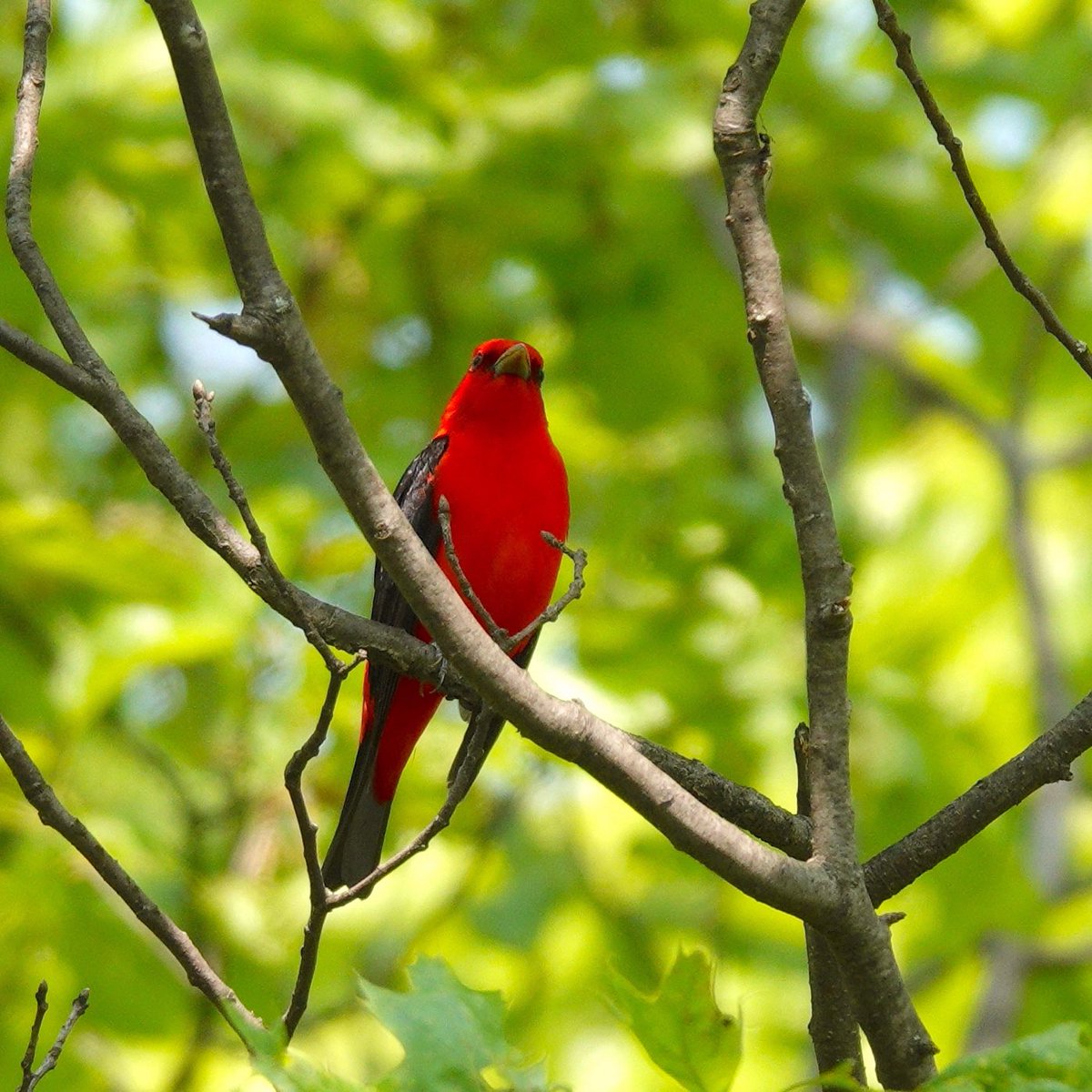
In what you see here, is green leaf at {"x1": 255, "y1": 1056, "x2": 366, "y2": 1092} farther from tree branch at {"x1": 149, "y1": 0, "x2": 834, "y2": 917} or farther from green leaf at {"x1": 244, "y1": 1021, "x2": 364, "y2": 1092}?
tree branch at {"x1": 149, "y1": 0, "x2": 834, "y2": 917}

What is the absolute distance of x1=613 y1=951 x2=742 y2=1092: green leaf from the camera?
72.2 inches

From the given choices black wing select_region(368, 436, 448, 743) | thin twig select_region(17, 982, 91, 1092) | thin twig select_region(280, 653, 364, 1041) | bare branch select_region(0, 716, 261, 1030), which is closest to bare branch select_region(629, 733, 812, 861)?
thin twig select_region(280, 653, 364, 1041)

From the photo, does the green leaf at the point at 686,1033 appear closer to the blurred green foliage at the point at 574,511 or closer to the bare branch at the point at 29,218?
the bare branch at the point at 29,218

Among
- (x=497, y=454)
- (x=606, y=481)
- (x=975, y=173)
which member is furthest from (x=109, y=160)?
(x=975, y=173)

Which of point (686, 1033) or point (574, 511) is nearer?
point (686, 1033)

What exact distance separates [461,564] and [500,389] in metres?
0.96

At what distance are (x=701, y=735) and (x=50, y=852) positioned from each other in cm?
268

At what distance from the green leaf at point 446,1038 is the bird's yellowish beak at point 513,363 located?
14.8ft

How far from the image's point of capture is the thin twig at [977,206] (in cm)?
270

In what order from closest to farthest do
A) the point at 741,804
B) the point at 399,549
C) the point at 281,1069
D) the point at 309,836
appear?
the point at 281,1069 → the point at 399,549 → the point at 309,836 → the point at 741,804

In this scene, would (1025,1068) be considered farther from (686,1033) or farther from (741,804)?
(741,804)

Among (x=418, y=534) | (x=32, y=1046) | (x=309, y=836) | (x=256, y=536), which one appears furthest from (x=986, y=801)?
(x=418, y=534)

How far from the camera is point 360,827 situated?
5547mm

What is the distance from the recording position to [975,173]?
7922mm
